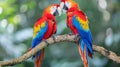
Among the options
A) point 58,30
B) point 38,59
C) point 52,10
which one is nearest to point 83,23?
point 52,10

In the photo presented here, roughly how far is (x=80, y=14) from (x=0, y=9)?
1.78 metres

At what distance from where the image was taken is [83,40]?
7.95 feet

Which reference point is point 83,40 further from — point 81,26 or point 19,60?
point 19,60

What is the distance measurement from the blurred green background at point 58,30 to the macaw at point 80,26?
171 centimetres

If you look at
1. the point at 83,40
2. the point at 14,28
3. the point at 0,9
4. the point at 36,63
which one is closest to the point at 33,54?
the point at 36,63

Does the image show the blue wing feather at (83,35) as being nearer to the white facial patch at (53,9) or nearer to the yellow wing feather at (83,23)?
the yellow wing feather at (83,23)

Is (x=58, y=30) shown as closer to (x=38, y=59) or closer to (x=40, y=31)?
(x=40, y=31)

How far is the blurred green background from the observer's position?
168 inches

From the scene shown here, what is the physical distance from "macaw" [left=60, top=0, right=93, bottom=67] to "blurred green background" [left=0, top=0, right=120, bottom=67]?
5.63 feet

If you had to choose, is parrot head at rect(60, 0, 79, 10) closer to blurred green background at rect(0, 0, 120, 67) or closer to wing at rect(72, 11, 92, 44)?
wing at rect(72, 11, 92, 44)

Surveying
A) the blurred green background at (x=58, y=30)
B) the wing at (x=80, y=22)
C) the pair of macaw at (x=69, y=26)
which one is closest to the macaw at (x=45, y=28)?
the pair of macaw at (x=69, y=26)

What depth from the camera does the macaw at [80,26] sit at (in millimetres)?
2375

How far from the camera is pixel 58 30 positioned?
436cm

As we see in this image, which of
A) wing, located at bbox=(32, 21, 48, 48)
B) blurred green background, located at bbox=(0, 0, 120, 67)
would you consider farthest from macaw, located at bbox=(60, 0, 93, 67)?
blurred green background, located at bbox=(0, 0, 120, 67)
